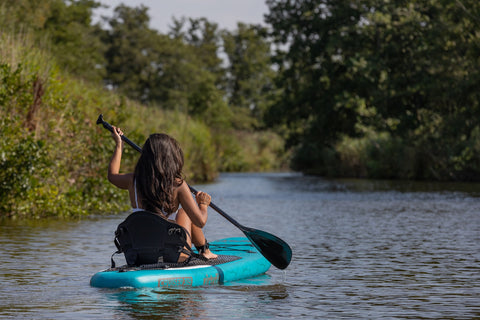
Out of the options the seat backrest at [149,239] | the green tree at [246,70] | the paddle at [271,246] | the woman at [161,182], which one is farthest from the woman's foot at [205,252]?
the green tree at [246,70]

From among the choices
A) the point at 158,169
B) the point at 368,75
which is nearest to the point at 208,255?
the point at 158,169

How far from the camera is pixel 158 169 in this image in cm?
724

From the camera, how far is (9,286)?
26.3 feet

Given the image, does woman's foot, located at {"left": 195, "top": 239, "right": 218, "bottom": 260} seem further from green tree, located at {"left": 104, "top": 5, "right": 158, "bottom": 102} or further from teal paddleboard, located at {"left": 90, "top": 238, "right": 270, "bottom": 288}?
green tree, located at {"left": 104, "top": 5, "right": 158, "bottom": 102}

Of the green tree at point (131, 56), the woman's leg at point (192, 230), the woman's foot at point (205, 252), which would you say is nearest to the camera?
the woman's leg at point (192, 230)

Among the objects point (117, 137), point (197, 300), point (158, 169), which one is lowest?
point (197, 300)

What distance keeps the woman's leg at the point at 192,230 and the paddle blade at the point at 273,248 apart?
542 mm

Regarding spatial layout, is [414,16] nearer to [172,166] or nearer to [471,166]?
[471,166]

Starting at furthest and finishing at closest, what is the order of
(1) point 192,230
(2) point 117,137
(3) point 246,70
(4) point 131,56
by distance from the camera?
(3) point 246,70
(4) point 131,56
(1) point 192,230
(2) point 117,137

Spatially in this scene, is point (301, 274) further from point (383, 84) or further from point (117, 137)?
point (383, 84)

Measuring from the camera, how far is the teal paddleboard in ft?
24.9

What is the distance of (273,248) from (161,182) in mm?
2026

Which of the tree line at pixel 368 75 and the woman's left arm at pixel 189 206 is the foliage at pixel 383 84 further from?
the woman's left arm at pixel 189 206

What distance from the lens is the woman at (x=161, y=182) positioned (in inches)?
285
